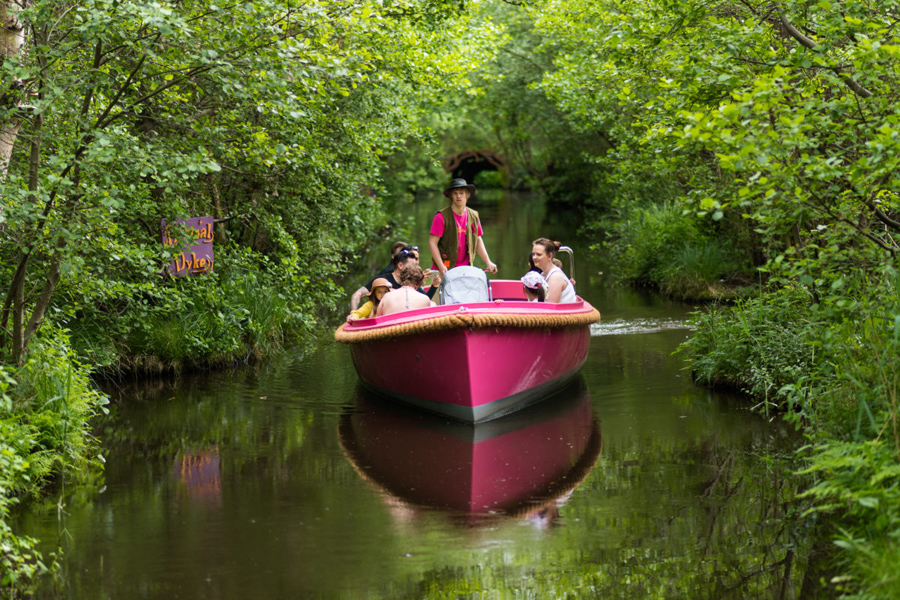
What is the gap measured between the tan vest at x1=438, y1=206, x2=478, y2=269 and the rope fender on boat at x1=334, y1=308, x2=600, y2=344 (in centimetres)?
129

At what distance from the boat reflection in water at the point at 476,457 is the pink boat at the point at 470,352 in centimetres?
Result: 21

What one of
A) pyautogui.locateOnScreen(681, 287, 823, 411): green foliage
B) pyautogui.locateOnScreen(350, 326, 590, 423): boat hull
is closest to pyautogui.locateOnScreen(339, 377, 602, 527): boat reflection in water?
pyautogui.locateOnScreen(350, 326, 590, 423): boat hull

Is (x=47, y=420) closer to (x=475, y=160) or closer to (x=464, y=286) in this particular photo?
(x=464, y=286)

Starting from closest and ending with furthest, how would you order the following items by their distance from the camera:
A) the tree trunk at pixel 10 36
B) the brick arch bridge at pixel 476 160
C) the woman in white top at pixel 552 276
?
the tree trunk at pixel 10 36 < the woman in white top at pixel 552 276 < the brick arch bridge at pixel 476 160

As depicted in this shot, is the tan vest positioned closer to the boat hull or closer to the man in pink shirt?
the man in pink shirt

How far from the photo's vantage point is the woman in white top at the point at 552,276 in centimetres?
955

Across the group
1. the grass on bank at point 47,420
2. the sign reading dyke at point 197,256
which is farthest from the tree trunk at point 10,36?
the sign reading dyke at point 197,256

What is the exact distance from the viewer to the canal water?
494 centimetres

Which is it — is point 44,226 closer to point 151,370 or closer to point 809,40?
point 151,370

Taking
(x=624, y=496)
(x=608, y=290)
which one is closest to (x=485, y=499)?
(x=624, y=496)

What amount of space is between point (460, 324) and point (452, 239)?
79.5 inches

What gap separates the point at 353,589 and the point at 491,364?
3.60 m

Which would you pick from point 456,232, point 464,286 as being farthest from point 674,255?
point 464,286

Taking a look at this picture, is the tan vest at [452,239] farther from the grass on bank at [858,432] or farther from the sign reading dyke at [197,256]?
A: the grass on bank at [858,432]
